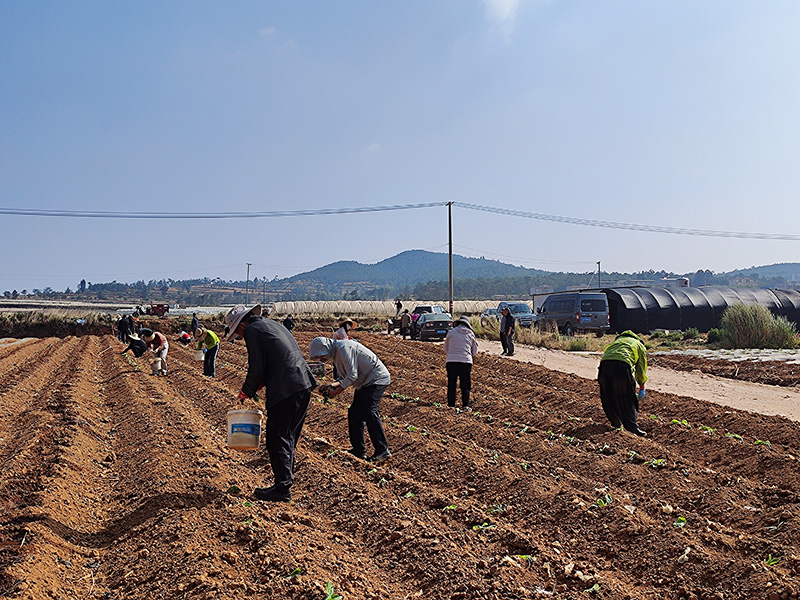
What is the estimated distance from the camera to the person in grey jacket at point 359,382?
7.41m

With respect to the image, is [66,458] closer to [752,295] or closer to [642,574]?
[642,574]

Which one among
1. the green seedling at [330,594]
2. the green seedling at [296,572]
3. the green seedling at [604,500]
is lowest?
the green seedling at [296,572]

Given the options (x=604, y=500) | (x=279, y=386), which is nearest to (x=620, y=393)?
(x=604, y=500)

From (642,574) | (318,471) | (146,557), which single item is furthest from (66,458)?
(642,574)

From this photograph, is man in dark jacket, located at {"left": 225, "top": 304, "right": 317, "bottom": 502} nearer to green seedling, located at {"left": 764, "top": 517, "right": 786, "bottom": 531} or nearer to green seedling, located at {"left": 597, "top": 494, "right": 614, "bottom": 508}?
green seedling, located at {"left": 597, "top": 494, "right": 614, "bottom": 508}

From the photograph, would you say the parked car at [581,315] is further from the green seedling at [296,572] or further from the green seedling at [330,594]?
the green seedling at [330,594]

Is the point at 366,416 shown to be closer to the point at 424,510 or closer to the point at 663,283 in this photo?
the point at 424,510

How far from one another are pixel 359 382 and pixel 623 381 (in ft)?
11.8

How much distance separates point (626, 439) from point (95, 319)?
50.5 m

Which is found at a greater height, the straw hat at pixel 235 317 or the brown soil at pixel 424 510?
the straw hat at pixel 235 317

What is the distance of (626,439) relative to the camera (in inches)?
345

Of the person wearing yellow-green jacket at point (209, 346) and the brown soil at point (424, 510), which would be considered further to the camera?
the person wearing yellow-green jacket at point (209, 346)

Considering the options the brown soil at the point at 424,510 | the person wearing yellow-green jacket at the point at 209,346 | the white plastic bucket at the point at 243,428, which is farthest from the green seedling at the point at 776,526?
the person wearing yellow-green jacket at the point at 209,346

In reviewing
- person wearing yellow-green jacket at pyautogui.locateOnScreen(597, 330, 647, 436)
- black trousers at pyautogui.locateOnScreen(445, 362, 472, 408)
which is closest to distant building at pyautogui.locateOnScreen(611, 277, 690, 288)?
black trousers at pyautogui.locateOnScreen(445, 362, 472, 408)
